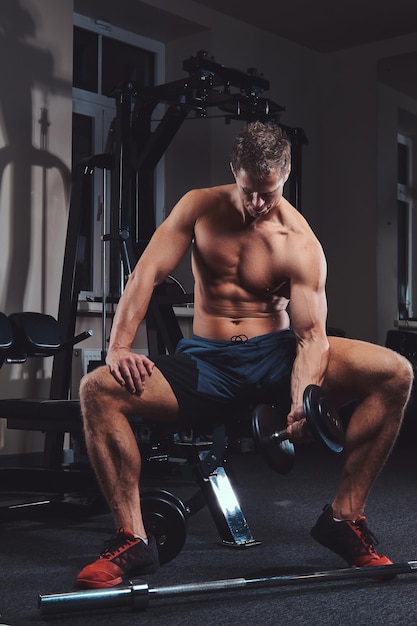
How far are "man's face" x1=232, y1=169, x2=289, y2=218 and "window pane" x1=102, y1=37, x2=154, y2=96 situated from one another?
326 centimetres

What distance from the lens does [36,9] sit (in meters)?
4.41

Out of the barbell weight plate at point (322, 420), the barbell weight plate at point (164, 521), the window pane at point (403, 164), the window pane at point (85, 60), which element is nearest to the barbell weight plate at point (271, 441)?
the barbell weight plate at point (322, 420)

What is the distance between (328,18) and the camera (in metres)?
5.68

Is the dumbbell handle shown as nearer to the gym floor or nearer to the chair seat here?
the gym floor

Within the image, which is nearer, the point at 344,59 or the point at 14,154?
the point at 14,154

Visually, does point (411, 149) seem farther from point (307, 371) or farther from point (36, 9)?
point (307, 371)

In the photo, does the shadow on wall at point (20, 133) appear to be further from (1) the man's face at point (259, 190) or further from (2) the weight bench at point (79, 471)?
(1) the man's face at point (259, 190)

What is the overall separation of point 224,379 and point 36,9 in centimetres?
294

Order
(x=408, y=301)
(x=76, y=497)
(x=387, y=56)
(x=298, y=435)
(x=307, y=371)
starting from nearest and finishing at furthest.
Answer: (x=298, y=435), (x=307, y=371), (x=76, y=497), (x=387, y=56), (x=408, y=301)

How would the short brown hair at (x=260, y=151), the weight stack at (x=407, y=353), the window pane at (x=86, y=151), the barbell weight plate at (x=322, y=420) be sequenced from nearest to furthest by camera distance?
the barbell weight plate at (x=322, y=420)
the short brown hair at (x=260, y=151)
the window pane at (x=86, y=151)
the weight stack at (x=407, y=353)

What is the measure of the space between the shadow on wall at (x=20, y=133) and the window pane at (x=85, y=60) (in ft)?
2.51

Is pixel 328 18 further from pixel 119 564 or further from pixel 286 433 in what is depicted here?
pixel 119 564

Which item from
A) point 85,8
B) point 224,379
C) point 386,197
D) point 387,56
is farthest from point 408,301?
point 224,379

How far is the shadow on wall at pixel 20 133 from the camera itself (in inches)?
167
